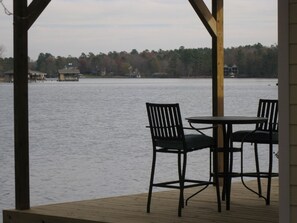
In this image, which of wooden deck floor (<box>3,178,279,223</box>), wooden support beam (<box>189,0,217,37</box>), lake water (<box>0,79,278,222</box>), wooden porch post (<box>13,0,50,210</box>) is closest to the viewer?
wooden deck floor (<box>3,178,279,223</box>)

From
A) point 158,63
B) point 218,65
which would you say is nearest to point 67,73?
point 158,63

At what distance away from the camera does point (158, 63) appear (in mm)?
21969

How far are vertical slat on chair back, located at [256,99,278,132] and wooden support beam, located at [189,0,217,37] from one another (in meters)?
0.99

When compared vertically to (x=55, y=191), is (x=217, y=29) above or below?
above

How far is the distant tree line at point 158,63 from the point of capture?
15875 millimetres

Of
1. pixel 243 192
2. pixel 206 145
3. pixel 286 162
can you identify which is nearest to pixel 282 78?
pixel 286 162

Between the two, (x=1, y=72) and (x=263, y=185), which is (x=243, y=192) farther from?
(x=1, y=72)

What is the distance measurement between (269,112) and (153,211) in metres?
1.43

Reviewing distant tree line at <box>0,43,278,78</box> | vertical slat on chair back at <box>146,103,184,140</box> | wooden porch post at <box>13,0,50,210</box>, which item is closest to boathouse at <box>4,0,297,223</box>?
wooden porch post at <box>13,0,50,210</box>

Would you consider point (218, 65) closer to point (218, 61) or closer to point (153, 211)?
point (218, 61)

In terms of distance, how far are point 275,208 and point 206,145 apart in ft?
2.61

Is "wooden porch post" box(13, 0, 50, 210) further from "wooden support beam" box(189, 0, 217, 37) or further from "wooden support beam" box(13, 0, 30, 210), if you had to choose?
"wooden support beam" box(189, 0, 217, 37)

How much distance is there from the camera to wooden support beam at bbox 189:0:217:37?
7492 mm

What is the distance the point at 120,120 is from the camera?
A: 121 feet
